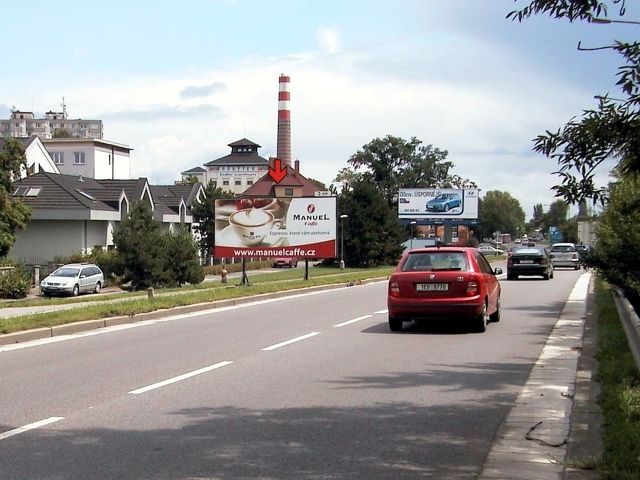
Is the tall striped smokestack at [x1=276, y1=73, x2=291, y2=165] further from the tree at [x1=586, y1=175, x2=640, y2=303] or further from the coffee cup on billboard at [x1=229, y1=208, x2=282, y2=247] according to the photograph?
the tree at [x1=586, y1=175, x2=640, y2=303]

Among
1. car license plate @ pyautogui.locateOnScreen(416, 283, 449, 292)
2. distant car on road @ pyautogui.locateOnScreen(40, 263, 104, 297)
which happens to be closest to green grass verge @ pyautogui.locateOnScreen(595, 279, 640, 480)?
car license plate @ pyautogui.locateOnScreen(416, 283, 449, 292)

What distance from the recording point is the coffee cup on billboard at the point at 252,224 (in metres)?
33.3

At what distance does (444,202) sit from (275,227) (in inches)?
2187

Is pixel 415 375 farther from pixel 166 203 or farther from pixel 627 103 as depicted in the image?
pixel 166 203

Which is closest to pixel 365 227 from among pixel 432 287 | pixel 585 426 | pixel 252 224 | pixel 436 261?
pixel 252 224

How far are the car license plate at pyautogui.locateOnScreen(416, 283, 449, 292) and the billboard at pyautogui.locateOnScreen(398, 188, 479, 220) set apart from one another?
239ft

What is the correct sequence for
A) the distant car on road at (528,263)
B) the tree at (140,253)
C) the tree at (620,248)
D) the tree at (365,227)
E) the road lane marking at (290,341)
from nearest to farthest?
the road lane marking at (290,341) < the tree at (620,248) < the distant car on road at (528,263) < the tree at (140,253) < the tree at (365,227)

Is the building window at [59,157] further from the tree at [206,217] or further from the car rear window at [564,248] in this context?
the car rear window at [564,248]

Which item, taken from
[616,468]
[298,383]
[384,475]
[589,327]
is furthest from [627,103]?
[589,327]

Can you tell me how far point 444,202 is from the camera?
87250 millimetres

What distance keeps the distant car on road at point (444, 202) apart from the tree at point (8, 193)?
5060 centimetres

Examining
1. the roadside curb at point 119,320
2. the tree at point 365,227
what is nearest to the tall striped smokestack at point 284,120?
the tree at point 365,227

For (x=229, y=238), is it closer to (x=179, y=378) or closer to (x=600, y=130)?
(x=179, y=378)

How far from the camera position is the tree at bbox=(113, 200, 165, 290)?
4362 cm
